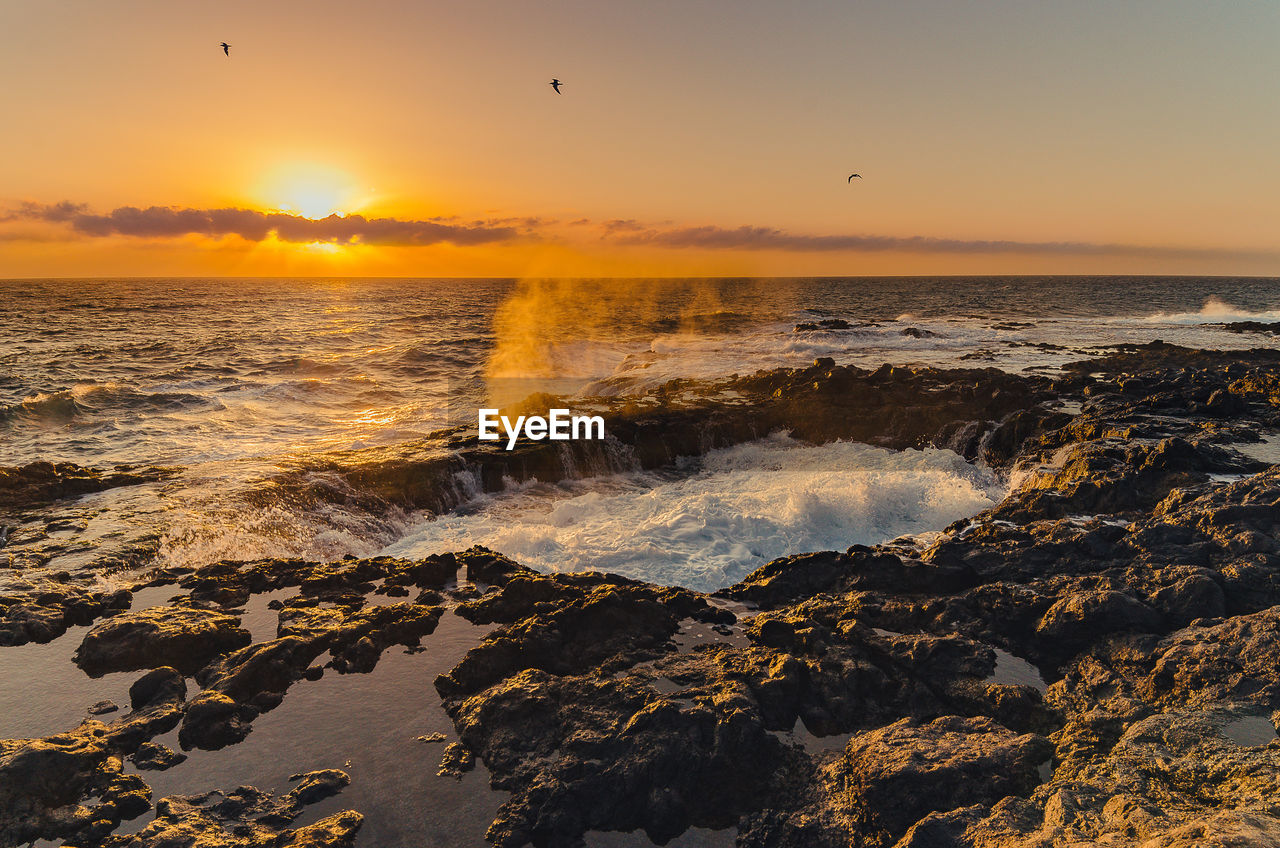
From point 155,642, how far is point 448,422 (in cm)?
1874

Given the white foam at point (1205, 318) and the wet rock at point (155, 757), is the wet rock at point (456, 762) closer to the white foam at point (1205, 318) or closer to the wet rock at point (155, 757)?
the wet rock at point (155, 757)

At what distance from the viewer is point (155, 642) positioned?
985 centimetres

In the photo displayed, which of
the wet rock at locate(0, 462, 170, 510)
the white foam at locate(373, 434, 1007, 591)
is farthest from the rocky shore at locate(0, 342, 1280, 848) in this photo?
the wet rock at locate(0, 462, 170, 510)

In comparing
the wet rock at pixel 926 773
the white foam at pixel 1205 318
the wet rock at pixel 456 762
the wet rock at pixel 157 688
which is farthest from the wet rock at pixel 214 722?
the white foam at pixel 1205 318

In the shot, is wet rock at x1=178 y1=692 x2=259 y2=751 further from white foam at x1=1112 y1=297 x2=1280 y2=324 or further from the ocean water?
white foam at x1=1112 y1=297 x2=1280 y2=324

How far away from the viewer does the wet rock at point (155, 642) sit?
381 inches

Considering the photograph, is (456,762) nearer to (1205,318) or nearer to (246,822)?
(246,822)

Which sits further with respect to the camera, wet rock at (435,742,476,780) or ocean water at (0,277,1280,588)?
ocean water at (0,277,1280,588)

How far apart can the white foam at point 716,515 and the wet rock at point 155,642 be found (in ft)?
17.6

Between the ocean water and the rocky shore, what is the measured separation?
7.67 ft

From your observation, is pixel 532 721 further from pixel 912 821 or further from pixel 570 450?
pixel 570 450

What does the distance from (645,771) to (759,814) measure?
1318mm

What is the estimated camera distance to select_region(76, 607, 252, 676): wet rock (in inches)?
381

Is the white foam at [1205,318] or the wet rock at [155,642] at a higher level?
the white foam at [1205,318]
